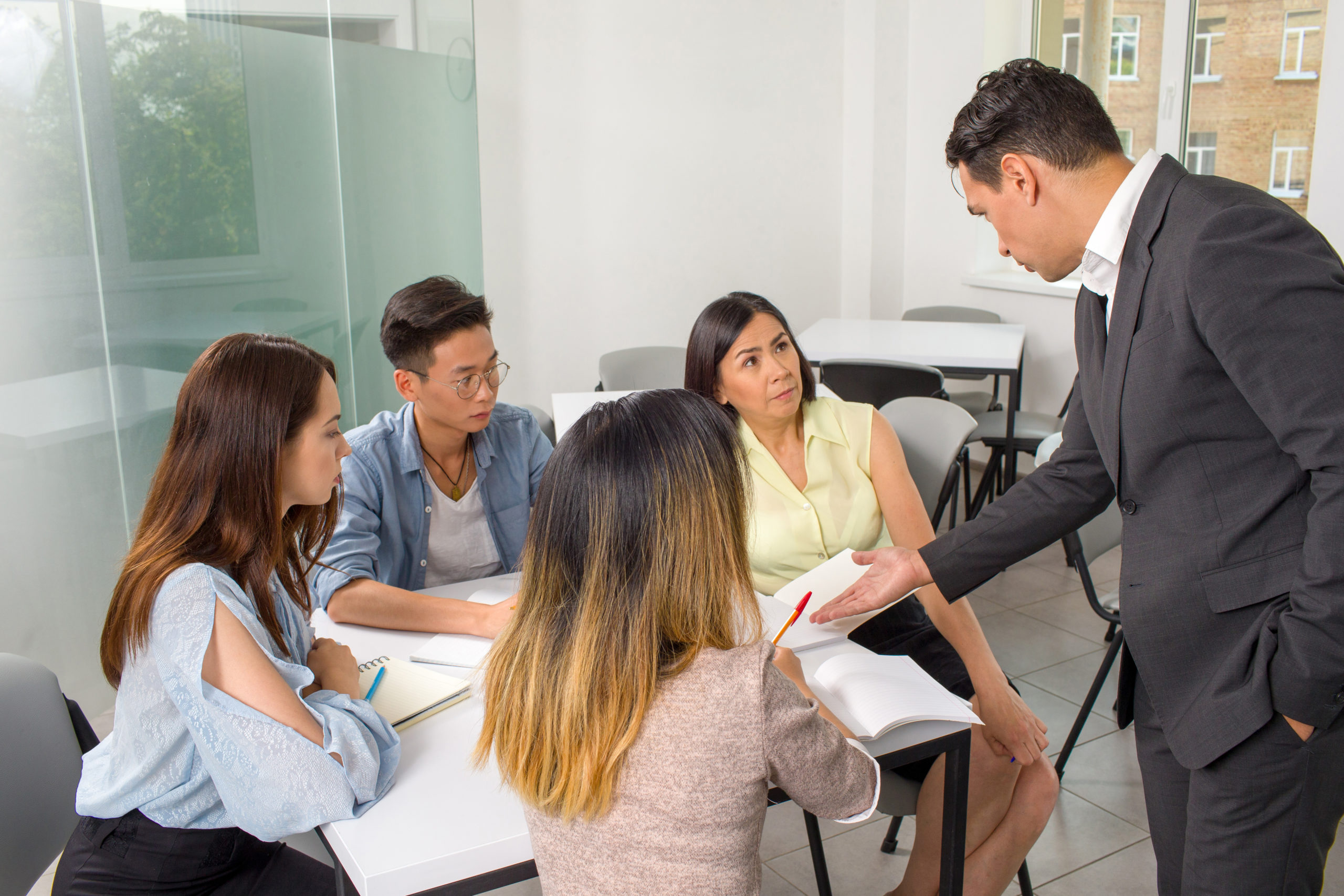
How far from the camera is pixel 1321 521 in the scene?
1.08 m

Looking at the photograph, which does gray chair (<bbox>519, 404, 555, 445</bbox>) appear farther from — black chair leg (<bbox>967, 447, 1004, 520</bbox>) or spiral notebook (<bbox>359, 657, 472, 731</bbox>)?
black chair leg (<bbox>967, 447, 1004, 520</bbox>)

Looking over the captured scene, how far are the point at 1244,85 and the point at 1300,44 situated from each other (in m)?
0.27

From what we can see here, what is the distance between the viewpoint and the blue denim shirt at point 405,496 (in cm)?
190

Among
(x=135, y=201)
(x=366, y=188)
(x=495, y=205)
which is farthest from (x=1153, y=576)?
(x=495, y=205)

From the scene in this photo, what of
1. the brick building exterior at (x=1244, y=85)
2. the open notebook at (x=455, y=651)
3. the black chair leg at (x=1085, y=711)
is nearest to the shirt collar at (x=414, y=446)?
the open notebook at (x=455, y=651)

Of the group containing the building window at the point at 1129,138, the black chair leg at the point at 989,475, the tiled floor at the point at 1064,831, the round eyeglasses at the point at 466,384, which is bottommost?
the tiled floor at the point at 1064,831

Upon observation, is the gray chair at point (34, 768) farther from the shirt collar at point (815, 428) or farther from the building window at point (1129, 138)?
the building window at point (1129, 138)

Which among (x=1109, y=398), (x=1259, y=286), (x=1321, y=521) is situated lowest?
(x=1321, y=521)

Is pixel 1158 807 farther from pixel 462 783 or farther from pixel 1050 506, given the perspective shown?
pixel 462 783

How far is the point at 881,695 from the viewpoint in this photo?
4.58ft

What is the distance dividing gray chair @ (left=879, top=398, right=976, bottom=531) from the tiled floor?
0.74 meters

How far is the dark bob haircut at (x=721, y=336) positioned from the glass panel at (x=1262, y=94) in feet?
10.7

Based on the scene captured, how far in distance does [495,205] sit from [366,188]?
4.97 feet

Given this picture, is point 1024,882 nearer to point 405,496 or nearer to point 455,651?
point 455,651
